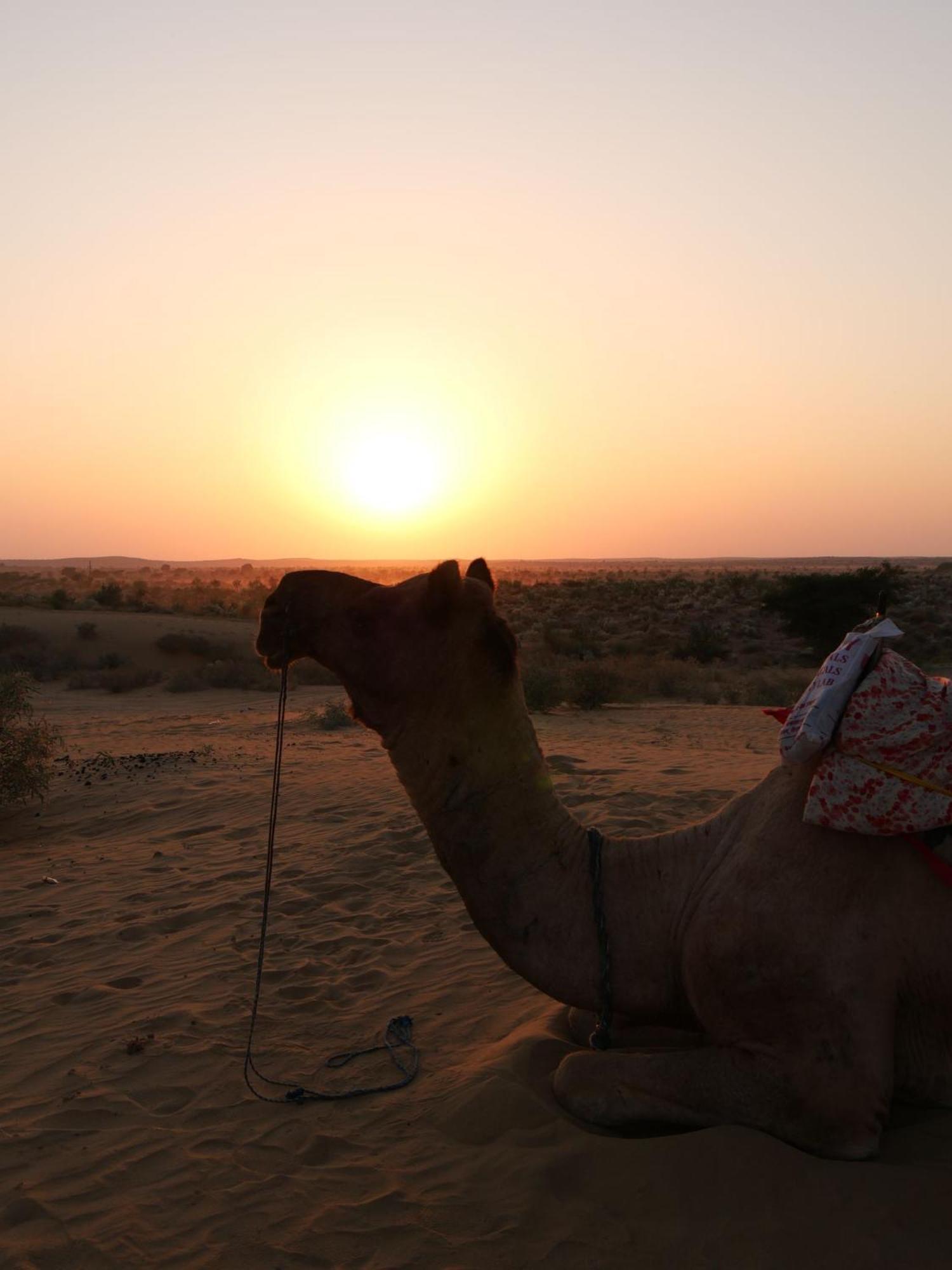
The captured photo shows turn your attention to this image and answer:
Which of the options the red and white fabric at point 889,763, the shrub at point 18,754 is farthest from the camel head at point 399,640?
the shrub at point 18,754

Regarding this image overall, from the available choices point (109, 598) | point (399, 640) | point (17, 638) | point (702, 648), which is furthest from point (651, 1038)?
point (109, 598)

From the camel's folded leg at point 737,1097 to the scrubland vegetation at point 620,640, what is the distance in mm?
13708

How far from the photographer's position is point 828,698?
10.7 ft

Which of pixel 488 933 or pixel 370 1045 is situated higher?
pixel 488 933

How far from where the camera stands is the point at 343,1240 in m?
3.21

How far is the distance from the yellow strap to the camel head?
117cm

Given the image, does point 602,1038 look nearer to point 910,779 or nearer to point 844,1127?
point 844,1127

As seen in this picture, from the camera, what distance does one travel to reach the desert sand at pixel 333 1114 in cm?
301

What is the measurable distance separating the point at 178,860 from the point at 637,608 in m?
40.0

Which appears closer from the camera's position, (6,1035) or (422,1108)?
(422,1108)

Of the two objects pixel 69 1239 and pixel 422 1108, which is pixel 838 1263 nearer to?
pixel 422 1108

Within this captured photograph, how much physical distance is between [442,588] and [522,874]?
99 centimetres

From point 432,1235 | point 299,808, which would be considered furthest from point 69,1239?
point 299,808

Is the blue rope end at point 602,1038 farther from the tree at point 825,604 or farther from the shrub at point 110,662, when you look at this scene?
the tree at point 825,604
